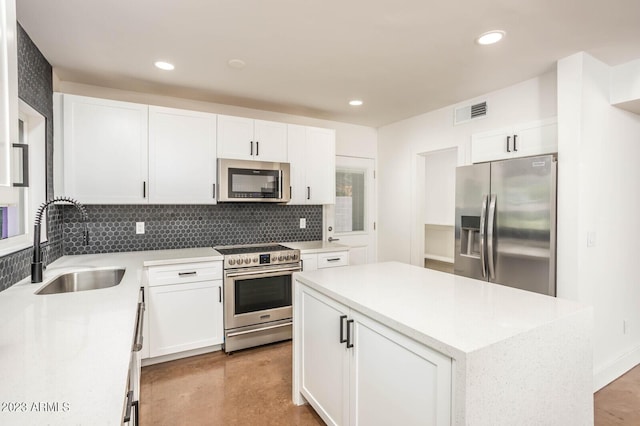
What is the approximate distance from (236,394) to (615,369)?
3023 millimetres

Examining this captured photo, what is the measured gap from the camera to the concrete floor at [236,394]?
2.10 m

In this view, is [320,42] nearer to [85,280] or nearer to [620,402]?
[85,280]

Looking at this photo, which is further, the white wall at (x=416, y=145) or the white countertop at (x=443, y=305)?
the white wall at (x=416, y=145)

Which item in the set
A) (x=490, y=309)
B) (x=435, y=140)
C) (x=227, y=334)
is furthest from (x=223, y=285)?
(x=435, y=140)

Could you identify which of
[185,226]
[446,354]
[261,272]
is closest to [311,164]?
[261,272]

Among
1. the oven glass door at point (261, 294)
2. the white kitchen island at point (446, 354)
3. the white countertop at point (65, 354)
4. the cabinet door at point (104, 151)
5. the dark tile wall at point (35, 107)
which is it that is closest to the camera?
the white countertop at point (65, 354)

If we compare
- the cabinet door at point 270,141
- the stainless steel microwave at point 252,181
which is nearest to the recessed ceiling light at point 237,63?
the cabinet door at point 270,141

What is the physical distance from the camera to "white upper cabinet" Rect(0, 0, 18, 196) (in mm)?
812

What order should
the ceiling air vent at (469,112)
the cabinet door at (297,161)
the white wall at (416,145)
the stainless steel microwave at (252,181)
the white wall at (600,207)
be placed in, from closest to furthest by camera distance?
the white wall at (600,207), the white wall at (416,145), the stainless steel microwave at (252,181), the ceiling air vent at (469,112), the cabinet door at (297,161)

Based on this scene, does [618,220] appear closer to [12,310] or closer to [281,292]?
[281,292]

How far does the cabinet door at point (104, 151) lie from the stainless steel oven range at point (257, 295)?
1027mm

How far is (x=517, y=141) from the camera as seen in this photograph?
117 inches

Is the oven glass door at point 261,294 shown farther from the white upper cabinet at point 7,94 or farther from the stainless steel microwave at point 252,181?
the white upper cabinet at point 7,94

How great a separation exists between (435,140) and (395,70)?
1.37 m
